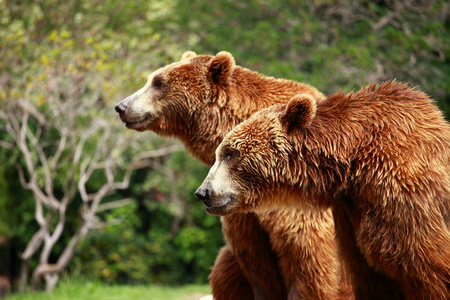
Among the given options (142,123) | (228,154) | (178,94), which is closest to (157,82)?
(178,94)

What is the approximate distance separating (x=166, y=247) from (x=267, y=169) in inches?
464

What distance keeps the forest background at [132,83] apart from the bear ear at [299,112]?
7.24 metres

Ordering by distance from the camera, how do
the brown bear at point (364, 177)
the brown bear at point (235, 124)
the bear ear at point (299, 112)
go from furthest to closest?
the brown bear at point (235, 124)
the bear ear at point (299, 112)
the brown bear at point (364, 177)

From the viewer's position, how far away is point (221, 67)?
168 inches

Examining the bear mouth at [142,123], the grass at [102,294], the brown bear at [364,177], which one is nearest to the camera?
the brown bear at [364,177]

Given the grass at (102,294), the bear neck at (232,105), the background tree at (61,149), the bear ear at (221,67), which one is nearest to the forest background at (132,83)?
the background tree at (61,149)

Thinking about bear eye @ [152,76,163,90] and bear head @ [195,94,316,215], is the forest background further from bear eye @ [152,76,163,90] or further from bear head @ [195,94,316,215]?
bear head @ [195,94,316,215]

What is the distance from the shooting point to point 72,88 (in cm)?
1123

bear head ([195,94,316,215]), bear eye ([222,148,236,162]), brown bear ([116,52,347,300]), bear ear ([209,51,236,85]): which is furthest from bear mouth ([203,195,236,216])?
bear ear ([209,51,236,85])

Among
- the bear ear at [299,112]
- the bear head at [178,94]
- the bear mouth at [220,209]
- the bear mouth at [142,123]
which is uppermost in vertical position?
the bear head at [178,94]

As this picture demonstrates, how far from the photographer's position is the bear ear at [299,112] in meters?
3.16

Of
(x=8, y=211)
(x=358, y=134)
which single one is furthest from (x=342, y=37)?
(x=358, y=134)

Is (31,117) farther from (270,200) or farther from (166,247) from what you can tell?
(270,200)

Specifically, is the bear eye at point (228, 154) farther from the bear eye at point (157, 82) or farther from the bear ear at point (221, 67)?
the bear eye at point (157, 82)
